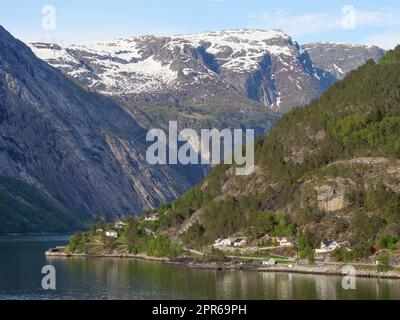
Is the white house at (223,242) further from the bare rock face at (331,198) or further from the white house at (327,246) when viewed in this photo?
the white house at (327,246)

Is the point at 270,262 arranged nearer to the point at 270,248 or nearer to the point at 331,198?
the point at 270,248

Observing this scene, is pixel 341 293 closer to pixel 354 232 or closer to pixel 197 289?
pixel 197 289

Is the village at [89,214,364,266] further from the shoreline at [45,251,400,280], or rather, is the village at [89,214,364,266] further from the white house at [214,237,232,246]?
the shoreline at [45,251,400,280]

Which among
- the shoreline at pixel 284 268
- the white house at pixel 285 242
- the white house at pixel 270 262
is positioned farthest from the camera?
the white house at pixel 285 242

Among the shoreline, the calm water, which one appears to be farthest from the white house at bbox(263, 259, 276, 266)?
the calm water

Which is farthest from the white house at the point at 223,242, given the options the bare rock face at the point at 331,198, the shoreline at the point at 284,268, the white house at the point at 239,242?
the bare rock face at the point at 331,198
